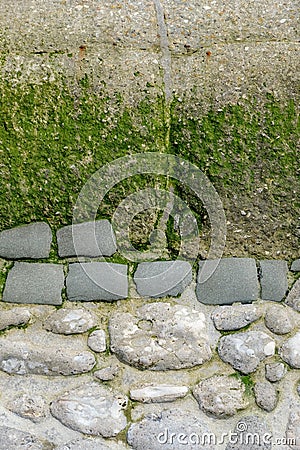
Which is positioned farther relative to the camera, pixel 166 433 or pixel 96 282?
pixel 96 282

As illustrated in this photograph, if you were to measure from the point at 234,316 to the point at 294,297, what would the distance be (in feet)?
0.55

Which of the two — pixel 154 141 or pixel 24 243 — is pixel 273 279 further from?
pixel 24 243

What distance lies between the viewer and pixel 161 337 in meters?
1.72

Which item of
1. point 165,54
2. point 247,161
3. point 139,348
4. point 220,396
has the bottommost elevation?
point 220,396

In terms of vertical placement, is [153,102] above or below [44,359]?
above

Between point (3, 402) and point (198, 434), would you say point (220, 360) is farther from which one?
point (3, 402)

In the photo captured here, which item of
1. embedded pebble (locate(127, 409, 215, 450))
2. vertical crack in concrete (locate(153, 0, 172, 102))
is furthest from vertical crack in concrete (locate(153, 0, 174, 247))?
embedded pebble (locate(127, 409, 215, 450))

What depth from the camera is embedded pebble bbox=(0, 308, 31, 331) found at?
173cm

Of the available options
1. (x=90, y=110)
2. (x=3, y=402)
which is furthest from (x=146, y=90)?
(x=3, y=402)

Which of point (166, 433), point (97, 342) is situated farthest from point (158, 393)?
point (97, 342)

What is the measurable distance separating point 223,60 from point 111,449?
3.36ft

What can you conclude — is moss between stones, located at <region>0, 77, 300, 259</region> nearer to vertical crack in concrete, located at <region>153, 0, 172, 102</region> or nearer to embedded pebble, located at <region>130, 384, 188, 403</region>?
vertical crack in concrete, located at <region>153, 0, 172, 102</region>

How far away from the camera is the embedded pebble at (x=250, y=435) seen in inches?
65.6

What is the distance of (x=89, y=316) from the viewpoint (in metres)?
1.74
